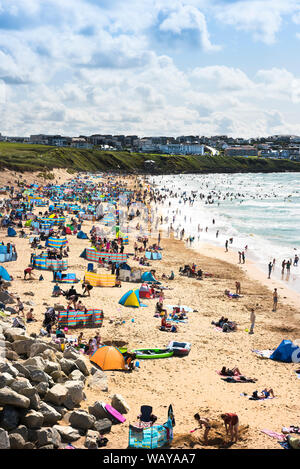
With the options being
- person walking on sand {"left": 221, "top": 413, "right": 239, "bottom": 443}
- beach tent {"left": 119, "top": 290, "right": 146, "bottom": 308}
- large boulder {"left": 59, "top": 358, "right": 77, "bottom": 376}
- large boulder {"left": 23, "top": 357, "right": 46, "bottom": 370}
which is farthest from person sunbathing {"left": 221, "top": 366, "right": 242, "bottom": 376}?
beach tent {"left": 119, "top": 290, "right": 146, "bottom": 308}

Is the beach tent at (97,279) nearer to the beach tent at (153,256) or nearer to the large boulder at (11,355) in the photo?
the beach tent at (153,256)

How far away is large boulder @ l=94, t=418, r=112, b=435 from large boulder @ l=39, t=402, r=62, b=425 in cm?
84

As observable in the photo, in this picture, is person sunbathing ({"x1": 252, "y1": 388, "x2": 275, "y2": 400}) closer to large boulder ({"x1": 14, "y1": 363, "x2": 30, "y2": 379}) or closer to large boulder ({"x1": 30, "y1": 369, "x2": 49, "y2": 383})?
large boulder ({"x1": 30, "y1": 369, "x2": 49, "y2": 383})

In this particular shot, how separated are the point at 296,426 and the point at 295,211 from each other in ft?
180

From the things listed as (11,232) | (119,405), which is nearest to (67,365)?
(119,405)

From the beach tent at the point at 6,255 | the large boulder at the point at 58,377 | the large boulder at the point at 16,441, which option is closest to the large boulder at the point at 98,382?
the large boulder at the point at 58,377

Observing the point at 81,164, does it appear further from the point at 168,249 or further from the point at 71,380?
the point at 71,380

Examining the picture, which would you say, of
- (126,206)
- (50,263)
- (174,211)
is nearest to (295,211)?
(174,211)

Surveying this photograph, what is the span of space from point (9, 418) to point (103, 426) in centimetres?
204

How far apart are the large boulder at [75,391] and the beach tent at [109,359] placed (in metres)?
2.53

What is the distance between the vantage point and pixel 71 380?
1044 cm

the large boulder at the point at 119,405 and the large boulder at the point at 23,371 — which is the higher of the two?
the large boulder at the point at 23,371

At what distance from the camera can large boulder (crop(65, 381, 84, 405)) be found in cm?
991

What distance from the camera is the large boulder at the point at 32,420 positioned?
8.36 m
